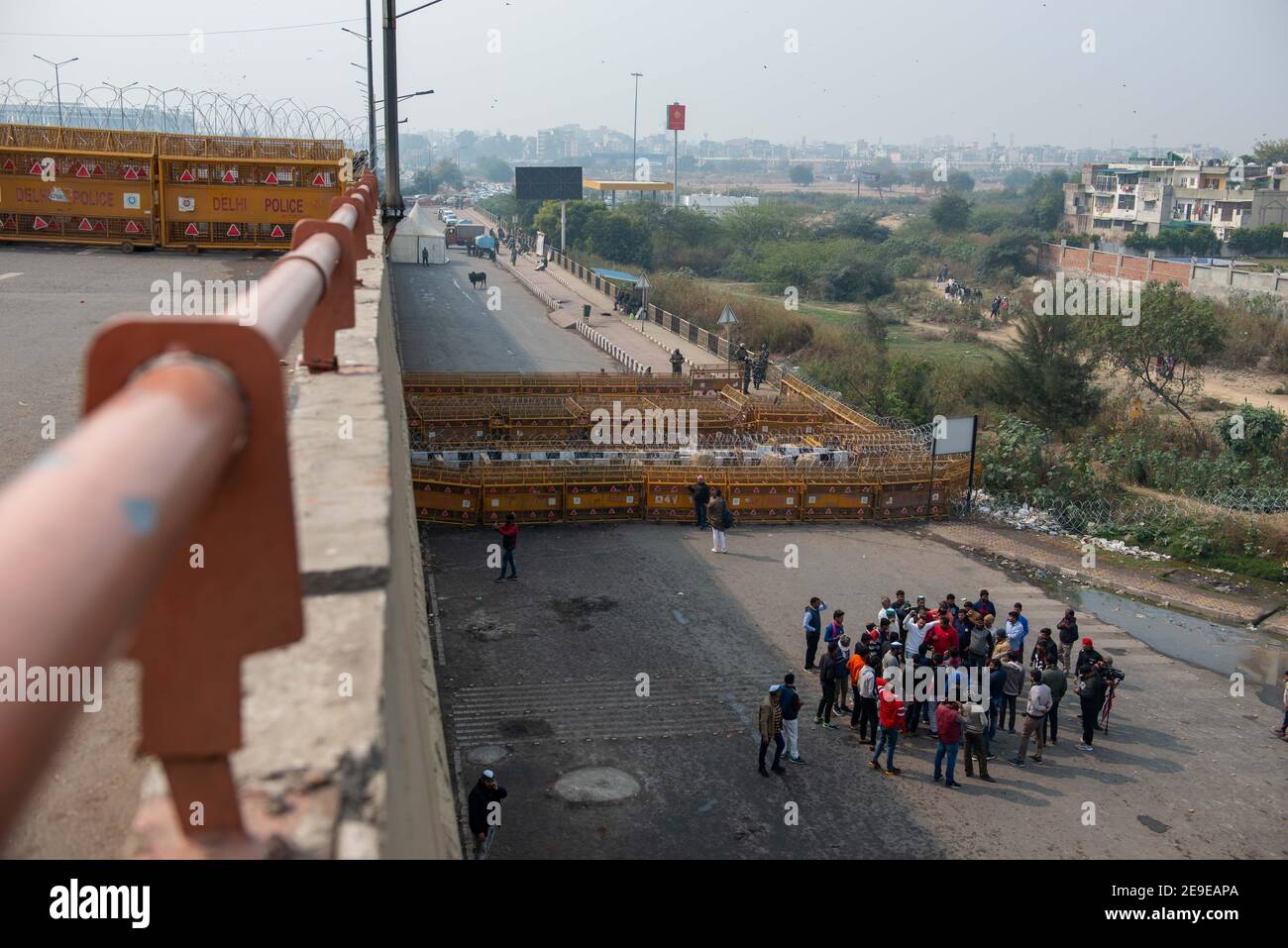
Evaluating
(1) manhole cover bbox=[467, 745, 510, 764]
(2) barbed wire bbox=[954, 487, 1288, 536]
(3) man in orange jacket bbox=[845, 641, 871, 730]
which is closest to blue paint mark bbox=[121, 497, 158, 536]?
(1) manhole cover bbox=[467, 745, 510, 764]

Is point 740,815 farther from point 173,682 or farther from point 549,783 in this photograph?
point 173,682

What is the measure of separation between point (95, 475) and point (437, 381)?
25.0m

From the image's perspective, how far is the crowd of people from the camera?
11242mm

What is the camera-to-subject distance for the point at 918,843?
33.1 ft

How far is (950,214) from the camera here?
105m

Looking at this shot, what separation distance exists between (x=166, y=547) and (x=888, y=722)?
10.7 meters

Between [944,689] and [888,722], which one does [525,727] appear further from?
[944,689]

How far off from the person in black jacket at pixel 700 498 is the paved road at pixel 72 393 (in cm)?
775

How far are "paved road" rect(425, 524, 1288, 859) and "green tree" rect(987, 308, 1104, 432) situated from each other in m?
12.4

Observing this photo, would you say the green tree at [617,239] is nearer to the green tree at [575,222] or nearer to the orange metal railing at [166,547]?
the green tree at [575,222]

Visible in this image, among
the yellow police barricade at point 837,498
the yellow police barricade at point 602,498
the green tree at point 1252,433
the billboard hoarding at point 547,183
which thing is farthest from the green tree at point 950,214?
the yellow police barricade at point 602,498

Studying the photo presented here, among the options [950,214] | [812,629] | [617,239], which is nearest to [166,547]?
[812,629]
